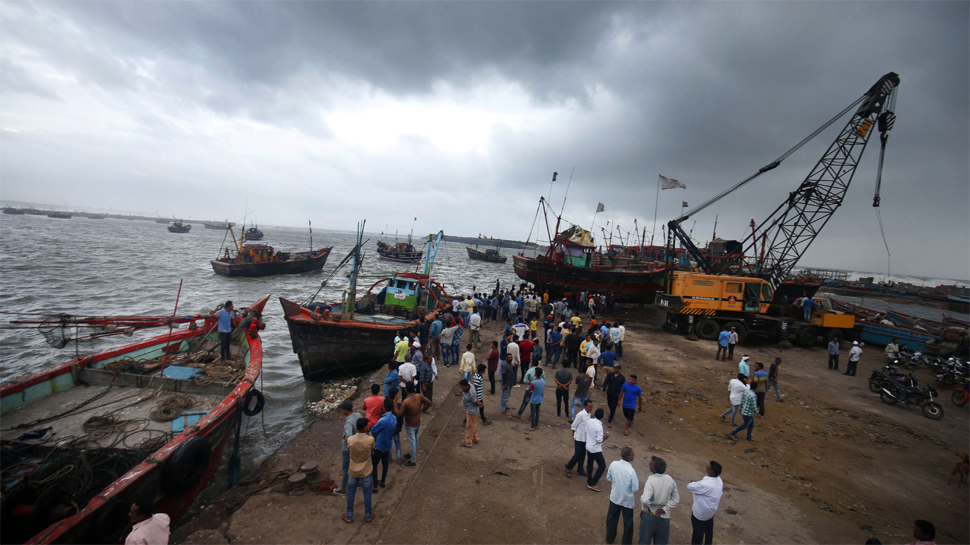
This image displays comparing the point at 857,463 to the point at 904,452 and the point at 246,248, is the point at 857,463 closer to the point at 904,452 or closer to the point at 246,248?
the point at 904,452

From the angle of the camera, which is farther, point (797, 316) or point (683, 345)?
point (797, 316)

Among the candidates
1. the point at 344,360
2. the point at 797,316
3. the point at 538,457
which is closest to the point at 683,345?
the point at 797,316

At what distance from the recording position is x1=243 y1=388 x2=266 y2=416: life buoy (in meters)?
7.97

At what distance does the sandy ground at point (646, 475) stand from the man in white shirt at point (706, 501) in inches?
20.4

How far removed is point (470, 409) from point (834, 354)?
14.8 metres

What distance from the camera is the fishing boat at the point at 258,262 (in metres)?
34.8

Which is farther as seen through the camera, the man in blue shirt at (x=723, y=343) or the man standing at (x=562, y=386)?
the man in blue shirt at (x=723, y=343)

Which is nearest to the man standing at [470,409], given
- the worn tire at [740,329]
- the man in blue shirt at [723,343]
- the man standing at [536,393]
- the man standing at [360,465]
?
the man standing at [536,393]

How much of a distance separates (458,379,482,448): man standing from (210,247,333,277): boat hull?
1377 inches

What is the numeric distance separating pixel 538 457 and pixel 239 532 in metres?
Result: 4.70

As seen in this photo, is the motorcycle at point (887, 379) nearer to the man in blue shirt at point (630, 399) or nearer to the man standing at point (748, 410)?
the man standing at point (748, 410)

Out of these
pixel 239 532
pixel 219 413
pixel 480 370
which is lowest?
pixel 239 532

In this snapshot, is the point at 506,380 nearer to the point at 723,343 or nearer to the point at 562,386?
the point at 562,386

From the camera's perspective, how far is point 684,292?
16938 millimetres
